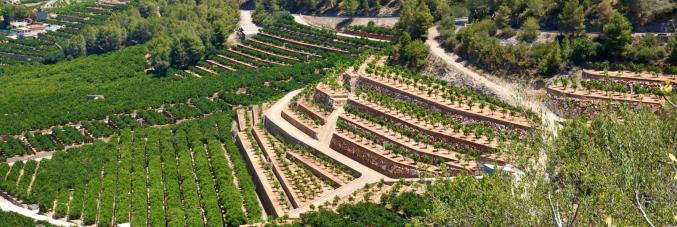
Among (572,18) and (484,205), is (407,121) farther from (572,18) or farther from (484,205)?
(484,205)

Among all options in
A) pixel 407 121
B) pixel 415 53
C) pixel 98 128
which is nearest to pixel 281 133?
pixel 407 121

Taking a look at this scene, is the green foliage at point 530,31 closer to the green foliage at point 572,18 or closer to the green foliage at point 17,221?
the green foliage at point 572,18

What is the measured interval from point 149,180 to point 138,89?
23.1 m

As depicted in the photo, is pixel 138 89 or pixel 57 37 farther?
pixel 57 37

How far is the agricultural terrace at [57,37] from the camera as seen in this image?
84.6 meters

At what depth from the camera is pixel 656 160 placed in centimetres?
2053

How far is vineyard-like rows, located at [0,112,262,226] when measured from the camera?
38.8m

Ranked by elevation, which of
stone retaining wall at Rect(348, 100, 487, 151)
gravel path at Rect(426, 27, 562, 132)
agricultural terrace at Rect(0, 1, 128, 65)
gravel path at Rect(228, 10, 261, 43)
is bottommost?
agricultural terrace at Rect(0, 1, 128, 65)

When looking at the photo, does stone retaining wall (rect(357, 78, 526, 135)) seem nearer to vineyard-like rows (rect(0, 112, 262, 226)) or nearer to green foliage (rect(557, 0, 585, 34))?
vineyard-like rows (rect(0, 112, 262, 226))

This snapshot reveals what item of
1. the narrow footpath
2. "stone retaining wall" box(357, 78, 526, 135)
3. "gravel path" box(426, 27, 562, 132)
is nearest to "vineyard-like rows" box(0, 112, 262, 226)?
the narrow footpath

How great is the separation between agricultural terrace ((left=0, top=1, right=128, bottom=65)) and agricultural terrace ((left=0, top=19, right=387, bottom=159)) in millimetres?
7978

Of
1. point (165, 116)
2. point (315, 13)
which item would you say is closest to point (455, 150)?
point (165, 116)

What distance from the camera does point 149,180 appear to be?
44.1 metres

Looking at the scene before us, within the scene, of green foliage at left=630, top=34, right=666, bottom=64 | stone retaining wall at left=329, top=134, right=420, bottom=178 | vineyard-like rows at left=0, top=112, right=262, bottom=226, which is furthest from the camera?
vineyard-like rows at left=0, top=112, right=262, bottom=226
